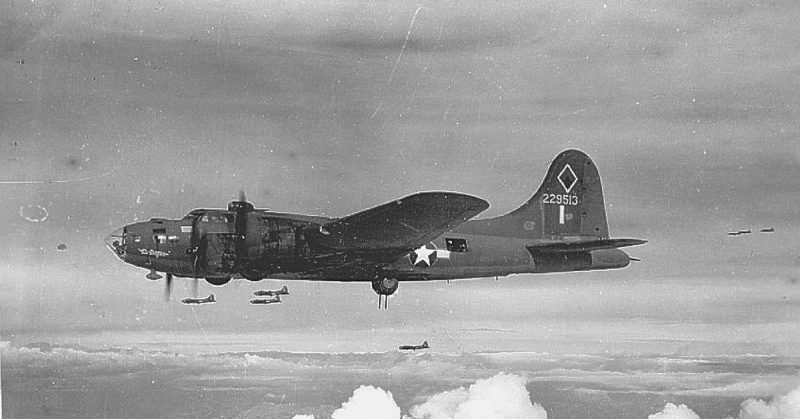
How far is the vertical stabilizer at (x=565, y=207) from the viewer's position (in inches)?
448

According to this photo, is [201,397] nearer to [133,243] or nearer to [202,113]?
[133,243]

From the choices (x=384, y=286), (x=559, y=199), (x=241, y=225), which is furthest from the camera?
(x=559, y=199)

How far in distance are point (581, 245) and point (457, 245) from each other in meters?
1.49

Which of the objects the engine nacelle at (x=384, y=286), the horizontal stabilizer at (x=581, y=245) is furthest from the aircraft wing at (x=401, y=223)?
the horizontal stabilizer at (x=581, y=245)

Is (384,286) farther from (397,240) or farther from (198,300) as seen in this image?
(198,300)

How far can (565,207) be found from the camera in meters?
11.6

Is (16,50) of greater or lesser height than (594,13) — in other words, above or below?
below

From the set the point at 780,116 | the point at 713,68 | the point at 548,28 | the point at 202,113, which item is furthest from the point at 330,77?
the point at 780,116

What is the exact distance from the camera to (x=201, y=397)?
10594mm

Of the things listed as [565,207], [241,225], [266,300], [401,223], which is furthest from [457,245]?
[241,225]

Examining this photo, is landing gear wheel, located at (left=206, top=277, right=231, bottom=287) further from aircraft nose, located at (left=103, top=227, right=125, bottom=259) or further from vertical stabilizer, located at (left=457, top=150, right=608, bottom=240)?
vertical stabilizer, located at (left=457, top=150, right=608, bottom=240)

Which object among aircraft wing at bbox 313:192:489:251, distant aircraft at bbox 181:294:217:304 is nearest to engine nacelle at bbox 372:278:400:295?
aircraft wing at bbox 313:192:489:251

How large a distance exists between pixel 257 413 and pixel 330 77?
3961 mm

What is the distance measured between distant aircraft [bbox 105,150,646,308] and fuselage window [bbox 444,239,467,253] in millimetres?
12
